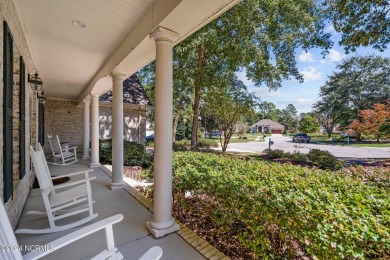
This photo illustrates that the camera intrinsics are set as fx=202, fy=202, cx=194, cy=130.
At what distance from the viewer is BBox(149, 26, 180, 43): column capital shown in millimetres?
2334

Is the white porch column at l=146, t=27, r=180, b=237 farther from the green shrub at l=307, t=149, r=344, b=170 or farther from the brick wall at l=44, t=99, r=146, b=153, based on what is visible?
the brick wall at l=44, t=99, r=146, b=153

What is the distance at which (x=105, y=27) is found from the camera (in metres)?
2.90

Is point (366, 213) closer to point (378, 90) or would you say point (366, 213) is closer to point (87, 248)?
point (87, 248)

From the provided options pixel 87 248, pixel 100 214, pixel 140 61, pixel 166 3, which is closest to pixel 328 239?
pixel 87 248

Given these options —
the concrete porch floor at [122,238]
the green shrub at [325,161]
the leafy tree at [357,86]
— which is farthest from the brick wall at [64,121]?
the leafy tree at [357,86]

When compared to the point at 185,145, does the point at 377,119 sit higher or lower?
higher

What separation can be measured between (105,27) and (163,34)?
1123mm

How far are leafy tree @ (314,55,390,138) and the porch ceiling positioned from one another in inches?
1174

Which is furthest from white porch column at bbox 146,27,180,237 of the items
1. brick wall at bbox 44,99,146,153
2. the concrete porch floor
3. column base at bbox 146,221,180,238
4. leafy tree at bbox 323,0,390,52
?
brick wall at bbox 44,99,146,153

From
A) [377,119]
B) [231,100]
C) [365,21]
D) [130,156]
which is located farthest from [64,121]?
[377,119]

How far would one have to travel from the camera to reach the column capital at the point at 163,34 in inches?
91.9

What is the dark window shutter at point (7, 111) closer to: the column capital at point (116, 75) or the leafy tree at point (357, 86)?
the column capital at point (116, 75)

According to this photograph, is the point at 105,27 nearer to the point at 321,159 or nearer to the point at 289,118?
the point at 321,159

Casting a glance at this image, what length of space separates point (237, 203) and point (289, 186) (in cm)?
66
